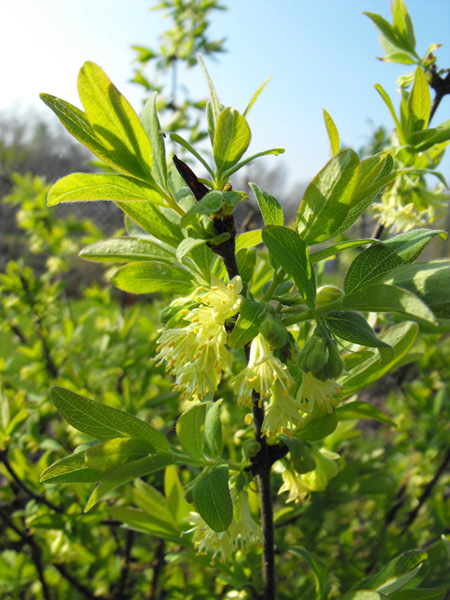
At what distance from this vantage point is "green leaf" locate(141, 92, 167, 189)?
64cm

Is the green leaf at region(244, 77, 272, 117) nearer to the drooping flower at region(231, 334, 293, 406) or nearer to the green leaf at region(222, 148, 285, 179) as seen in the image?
the green leaf at region(222, 148, 285, 179)

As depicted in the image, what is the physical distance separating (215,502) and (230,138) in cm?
53

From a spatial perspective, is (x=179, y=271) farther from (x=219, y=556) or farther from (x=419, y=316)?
(x=219, y=556)

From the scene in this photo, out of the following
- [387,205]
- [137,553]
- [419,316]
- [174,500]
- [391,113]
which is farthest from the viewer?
[137,553]

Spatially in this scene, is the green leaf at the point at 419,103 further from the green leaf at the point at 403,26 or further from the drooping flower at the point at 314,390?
the drooping flower at the point at 314,390

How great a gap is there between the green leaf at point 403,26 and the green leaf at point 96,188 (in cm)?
106

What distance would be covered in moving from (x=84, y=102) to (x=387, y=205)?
1.16 metres

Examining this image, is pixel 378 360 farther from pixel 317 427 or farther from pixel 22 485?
pixel 22 485

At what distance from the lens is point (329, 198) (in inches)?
23.3

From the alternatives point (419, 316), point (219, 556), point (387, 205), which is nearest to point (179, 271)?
point (419, 316)

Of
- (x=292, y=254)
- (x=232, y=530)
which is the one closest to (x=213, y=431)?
(x=232, y=530)

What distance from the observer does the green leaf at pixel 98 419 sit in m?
0.66

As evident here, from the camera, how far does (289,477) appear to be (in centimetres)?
89

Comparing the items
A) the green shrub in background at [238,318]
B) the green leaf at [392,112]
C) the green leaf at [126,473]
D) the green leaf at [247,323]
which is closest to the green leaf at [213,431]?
the green shrub in background at [238,318]
